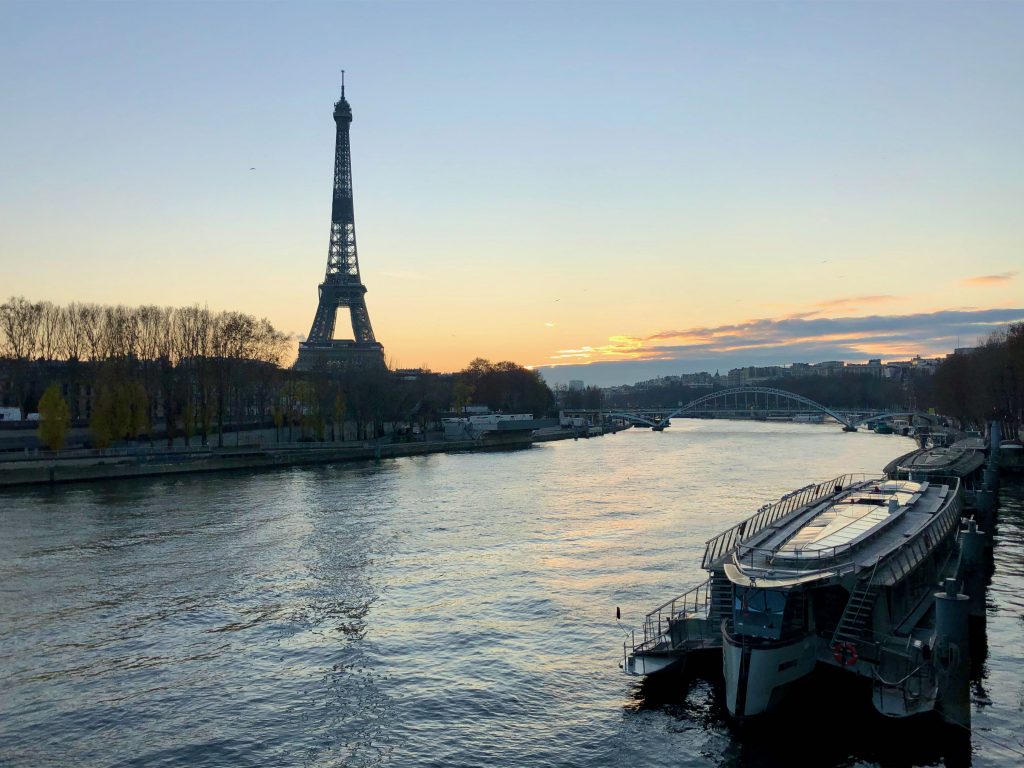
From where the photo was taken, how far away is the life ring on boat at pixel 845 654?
12.6 meters

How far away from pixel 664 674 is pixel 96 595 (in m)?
12.6

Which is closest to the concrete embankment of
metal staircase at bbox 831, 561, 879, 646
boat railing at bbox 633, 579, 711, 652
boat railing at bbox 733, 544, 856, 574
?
boat railing at bbox 633, 579, 711, 652

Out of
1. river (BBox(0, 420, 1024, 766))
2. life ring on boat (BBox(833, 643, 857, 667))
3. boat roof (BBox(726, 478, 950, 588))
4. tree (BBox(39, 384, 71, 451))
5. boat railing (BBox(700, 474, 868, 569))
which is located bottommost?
river (BBox(0, 420, 1024, 766))

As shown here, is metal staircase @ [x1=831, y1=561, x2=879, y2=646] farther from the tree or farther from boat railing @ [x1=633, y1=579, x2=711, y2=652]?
the tree

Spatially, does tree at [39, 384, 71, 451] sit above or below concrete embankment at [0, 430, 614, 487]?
above

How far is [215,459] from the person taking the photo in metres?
46.2

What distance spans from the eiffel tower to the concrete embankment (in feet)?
122

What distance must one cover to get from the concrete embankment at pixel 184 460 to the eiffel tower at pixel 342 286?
37.3 meters

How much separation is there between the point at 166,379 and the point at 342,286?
49.4 m

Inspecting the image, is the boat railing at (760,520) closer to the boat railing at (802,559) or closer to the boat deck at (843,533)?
the boat deck at (843,533)

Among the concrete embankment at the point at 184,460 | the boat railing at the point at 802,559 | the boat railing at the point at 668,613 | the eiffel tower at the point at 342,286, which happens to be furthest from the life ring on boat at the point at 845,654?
the eiffel tower at the point at 342,286

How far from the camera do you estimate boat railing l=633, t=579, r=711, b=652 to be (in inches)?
572

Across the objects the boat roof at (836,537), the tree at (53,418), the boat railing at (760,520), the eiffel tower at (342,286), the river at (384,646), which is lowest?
the river at (384,646)

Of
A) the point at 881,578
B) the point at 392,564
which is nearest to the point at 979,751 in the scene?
the point at 881,578
